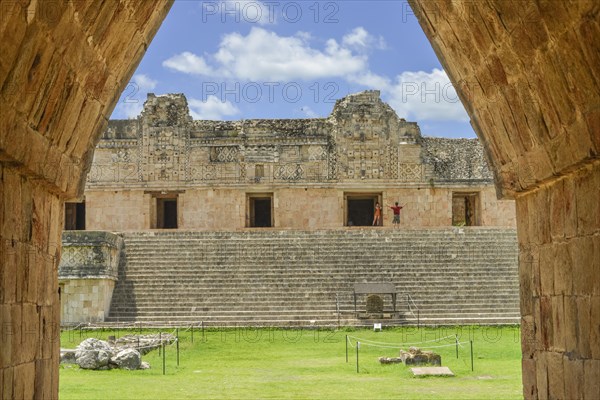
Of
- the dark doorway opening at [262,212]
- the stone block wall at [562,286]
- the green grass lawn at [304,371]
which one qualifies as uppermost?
the dark doorway opening at [262,212]

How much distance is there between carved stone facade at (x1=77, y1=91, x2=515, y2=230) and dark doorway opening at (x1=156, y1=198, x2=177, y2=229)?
46.5 inches

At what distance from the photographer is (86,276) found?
22031 mm

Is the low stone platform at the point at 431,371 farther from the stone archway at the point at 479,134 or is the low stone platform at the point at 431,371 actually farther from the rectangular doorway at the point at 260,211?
the rectangular doorway at the point at 260,211

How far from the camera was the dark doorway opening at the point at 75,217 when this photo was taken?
34281 millimetres

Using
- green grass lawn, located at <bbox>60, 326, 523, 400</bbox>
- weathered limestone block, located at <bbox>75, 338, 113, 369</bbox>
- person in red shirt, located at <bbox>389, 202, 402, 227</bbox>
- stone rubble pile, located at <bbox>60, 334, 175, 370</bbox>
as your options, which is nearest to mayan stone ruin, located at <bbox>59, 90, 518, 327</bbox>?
person in red shirt, located at <bbox>389, 202, 402, 227</bbox>

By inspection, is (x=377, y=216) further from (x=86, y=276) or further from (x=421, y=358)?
(x=421, y=358)

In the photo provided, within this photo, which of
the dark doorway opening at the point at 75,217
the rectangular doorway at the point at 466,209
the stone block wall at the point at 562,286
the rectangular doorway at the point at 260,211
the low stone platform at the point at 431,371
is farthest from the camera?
the dark doorway opening at the point at 75,217

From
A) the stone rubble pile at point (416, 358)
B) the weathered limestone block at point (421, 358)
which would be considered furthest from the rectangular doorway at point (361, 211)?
the weathered limestone block at point (421, 358)

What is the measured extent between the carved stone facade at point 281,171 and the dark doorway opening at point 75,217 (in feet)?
8.05

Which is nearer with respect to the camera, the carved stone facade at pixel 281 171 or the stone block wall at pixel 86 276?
the stone block wall at pixel 86 276

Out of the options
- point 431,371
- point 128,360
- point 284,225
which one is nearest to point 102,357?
point 128,360

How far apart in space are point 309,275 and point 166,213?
13231mm

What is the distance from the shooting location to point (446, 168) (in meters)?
32.2

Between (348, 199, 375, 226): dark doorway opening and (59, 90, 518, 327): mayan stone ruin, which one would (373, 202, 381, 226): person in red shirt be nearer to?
(59, 90, 518, 327): mayan stone ruin
